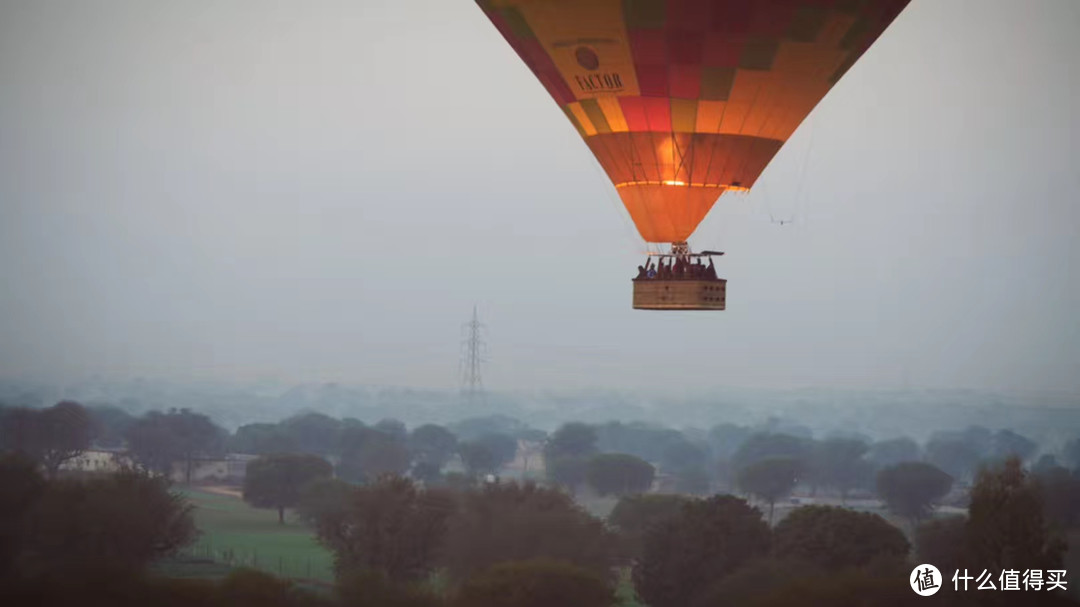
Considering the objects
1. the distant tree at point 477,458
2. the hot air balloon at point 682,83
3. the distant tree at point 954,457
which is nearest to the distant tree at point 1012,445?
the distant tree at point 954,457

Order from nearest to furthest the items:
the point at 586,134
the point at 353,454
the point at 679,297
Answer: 1. the point at 679,297
2. the point at 586,134
3. the point at 353,454

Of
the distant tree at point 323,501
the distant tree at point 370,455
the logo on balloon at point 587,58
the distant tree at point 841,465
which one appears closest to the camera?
the logo on balloon at point 587,58

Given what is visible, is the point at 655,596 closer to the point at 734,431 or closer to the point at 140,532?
the point at 140,532

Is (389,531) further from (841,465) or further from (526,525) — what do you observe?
(841,465)

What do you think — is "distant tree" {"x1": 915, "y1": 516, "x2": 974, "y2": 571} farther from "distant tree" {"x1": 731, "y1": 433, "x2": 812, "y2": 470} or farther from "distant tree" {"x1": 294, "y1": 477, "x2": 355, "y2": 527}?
"distant tree" {"x1": 731, "y1": 433, "x2": 812, "y2": 470}

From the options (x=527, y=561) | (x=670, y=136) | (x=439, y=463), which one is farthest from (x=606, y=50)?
(x=439, y=463)

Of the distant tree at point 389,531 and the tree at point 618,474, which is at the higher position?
the tree at point 618,474

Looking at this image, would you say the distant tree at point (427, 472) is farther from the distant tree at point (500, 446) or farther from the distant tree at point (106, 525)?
the distant tree at point (106, 525)
